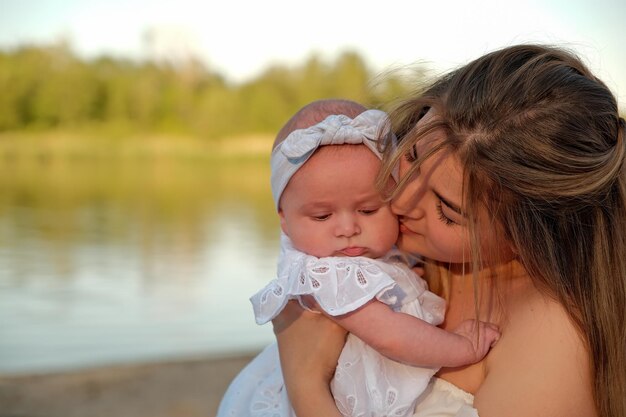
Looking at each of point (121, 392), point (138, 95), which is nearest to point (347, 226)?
point (121, 392)

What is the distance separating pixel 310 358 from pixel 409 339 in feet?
0.64

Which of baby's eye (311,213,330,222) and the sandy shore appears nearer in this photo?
baby's eye (311,213,330,222)

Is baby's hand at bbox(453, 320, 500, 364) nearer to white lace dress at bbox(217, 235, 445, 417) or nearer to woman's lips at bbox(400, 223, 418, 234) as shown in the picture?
white lace dress at bbox(217, 235, 445, 417)

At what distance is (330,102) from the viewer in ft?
5.24

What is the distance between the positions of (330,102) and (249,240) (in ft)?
32.5

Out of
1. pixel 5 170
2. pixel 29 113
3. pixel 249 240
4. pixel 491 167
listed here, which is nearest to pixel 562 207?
pixel 491 167

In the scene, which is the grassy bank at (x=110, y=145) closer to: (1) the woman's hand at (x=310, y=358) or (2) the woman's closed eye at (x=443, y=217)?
(1) the woman's hand at (x=310, y=358)

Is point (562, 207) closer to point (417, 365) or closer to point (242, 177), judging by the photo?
point (417, 365)

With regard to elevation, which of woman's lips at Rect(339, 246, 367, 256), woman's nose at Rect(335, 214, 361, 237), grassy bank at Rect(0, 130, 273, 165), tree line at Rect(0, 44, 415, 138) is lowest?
grassy bank at Rect(0, 130, 273, 165)

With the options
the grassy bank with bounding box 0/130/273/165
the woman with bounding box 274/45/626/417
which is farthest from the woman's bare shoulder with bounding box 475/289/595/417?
the grassy bank with bounding box 0/130/273/165

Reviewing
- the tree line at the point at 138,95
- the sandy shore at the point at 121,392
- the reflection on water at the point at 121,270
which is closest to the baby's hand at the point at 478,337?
the sandy shore at the point at 121,392

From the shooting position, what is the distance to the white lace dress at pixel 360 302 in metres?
1.42

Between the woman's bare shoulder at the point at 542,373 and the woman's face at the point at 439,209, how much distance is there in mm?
156

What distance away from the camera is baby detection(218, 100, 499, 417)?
1.41 meters
